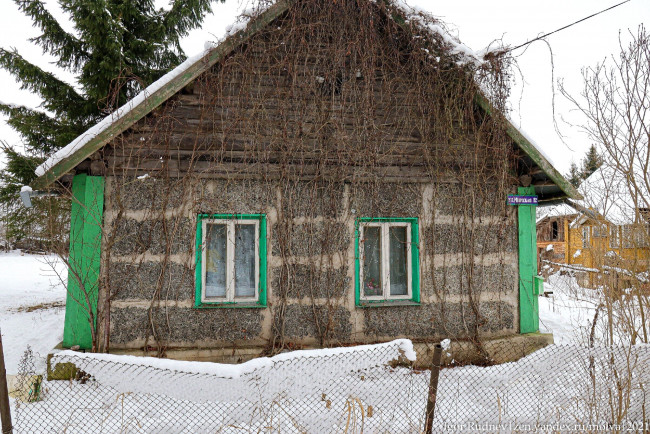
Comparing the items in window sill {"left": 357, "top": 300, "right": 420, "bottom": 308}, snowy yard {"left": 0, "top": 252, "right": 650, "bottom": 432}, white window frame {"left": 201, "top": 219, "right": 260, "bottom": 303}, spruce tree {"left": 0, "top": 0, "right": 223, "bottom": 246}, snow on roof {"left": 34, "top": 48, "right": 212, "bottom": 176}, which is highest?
spruce tree {"left": 0, "top": 0, "right": 223, "bottom": 246}

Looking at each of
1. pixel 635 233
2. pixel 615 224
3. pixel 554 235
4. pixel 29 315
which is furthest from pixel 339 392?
pixel 554 235

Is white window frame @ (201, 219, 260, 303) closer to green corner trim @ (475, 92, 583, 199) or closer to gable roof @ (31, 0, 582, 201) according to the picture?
gable roof @ (31, 0, 582, 201)

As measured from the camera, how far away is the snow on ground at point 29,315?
692 cm

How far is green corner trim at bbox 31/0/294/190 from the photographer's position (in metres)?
5.16

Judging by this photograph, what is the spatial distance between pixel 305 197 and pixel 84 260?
2.95 m

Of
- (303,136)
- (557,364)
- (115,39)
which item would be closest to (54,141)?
(115,39)

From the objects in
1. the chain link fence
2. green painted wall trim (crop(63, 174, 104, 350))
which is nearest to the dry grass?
green painted wall trim (crop(63, 174, 104, 350))

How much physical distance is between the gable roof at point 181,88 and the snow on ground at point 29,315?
4.19 feet

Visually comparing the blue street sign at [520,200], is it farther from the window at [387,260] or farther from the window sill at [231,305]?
the window sill at [231,305]

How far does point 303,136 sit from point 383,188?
1368 millimetres

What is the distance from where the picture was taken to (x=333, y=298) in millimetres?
5980

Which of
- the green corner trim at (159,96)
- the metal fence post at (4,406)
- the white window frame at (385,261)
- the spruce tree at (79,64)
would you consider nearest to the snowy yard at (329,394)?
the metal fence post at (4,406)

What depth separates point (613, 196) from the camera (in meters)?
5.86

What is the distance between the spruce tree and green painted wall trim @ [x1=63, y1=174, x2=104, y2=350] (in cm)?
559
